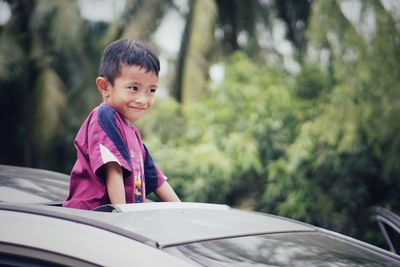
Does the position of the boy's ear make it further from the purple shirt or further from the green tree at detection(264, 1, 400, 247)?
the green tree at detection(264, 1, 400, 247)

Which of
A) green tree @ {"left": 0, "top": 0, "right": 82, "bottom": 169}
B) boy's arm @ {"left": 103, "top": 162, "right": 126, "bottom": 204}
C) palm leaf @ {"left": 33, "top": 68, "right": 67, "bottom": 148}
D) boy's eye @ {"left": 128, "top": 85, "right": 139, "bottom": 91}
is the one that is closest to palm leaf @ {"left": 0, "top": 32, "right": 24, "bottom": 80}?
green tree @ {"left": 0, "top": 0, "right": 82, "bottom": 169}

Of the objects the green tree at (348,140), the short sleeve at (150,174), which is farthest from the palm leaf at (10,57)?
the short sleeve at (150,174)

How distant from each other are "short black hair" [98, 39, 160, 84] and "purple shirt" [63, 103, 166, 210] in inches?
5.0

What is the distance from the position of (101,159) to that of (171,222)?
0.47 metres

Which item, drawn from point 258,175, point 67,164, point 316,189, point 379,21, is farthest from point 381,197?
point 67,164

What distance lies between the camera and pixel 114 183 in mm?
1949

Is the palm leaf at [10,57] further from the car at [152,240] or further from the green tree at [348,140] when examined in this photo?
the car at [152,240]

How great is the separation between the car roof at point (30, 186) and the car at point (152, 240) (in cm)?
39

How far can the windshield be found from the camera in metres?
1.41

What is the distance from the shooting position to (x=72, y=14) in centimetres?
1137

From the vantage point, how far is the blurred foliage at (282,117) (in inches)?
258

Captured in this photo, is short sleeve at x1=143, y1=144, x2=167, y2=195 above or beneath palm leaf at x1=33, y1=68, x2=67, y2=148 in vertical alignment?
beneath

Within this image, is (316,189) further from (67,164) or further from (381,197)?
(67,164)

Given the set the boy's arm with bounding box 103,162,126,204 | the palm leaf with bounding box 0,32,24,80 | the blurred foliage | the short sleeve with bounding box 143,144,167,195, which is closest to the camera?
the boy's arm with bounding box 103,162,126,204
